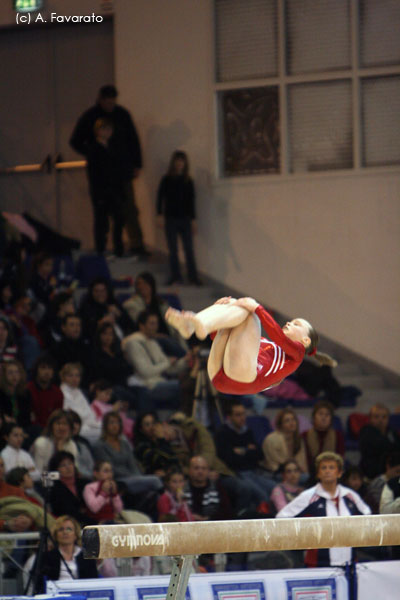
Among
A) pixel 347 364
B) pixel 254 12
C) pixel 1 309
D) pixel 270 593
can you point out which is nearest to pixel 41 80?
pixel 254 12

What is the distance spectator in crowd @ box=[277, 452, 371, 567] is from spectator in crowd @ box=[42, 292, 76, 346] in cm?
348

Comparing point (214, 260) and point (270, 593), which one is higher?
point (214, 260)

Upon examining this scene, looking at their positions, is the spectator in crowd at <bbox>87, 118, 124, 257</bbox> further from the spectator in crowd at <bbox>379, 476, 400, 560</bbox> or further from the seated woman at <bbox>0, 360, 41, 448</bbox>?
the spectator in crowd at <bbox>379, 476, 400, 560</bbox>

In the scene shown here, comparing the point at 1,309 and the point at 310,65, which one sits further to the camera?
the point at 310,65

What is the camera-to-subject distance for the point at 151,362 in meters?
10.4

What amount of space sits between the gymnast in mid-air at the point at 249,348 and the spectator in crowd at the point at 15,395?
359 centimetres

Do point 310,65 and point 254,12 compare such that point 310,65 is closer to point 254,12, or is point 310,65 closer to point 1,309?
point 254,12

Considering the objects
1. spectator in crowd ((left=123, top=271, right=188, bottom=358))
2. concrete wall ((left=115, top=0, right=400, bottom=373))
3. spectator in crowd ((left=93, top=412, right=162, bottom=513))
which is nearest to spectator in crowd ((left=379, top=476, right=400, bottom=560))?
spectator in crowd ((left=93, top=412, right=162, bottom=513))

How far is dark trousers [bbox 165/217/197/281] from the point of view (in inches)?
494

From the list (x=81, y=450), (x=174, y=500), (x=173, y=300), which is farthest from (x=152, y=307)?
(x=174, y=500)

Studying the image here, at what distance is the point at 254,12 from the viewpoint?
1274 centimetres

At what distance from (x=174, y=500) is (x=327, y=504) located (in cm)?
127

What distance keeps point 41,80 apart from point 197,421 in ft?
19.4

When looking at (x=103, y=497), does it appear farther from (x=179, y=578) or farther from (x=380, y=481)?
(x=179, y=578)
